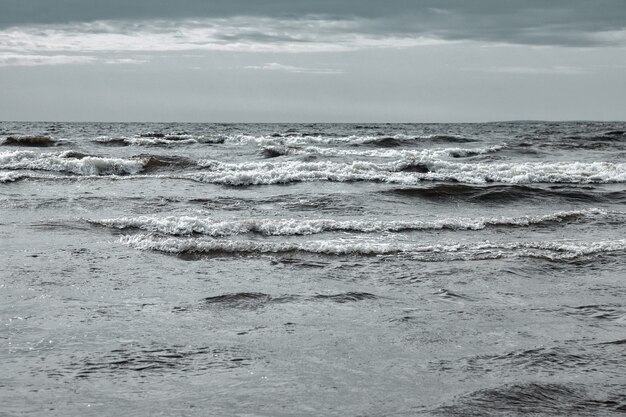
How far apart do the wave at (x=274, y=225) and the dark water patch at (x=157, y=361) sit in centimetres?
469

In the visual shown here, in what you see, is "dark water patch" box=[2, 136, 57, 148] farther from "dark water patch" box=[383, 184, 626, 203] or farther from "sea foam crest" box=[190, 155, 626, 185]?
"dark water patch" box=[383, 184, 626, 203]

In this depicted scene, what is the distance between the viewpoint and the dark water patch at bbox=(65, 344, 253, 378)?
456 centimetres

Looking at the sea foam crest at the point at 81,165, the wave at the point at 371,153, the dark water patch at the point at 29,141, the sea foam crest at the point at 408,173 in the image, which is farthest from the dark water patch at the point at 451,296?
the dark water patch at the point at 29,141

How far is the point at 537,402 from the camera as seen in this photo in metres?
4.12

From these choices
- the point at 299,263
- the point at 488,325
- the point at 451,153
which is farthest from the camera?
the point at 451,153

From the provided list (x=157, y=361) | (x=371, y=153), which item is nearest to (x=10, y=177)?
(x=157, y=361)

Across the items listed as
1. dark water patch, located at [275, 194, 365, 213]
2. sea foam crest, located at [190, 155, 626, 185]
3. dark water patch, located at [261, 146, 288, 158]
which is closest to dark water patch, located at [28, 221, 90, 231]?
dark water patch, located at [275, 194, 365, 213]

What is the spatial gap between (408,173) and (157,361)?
43.0 feet

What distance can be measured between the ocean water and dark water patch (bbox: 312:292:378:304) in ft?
0.09

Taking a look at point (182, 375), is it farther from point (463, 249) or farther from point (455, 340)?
point (463, 249)

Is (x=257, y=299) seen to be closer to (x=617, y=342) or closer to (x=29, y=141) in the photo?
(x=617, y=342)

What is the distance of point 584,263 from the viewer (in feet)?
26.5

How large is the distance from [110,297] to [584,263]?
16.7 feet

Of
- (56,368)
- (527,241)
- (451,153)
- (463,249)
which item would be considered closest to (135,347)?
(56,368)
